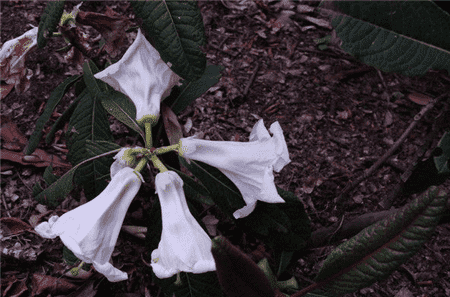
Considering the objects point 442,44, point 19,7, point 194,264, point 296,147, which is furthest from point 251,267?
point 19,7

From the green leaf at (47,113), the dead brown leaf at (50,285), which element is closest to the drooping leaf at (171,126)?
the green leaf at (47,113)

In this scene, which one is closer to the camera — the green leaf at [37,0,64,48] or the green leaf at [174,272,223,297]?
the green leaf at [37,0,64,48]

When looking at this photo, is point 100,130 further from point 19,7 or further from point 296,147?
point 19,7

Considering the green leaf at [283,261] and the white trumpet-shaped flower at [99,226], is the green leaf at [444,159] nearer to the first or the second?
the green leaf at [283,261]

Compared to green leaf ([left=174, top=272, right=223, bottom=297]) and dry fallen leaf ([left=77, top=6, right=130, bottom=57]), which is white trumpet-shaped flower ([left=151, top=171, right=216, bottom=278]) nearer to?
green leaf ([left=174, top=272, right=223, bottom=297])

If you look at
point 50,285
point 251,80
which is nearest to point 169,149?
point 50,285

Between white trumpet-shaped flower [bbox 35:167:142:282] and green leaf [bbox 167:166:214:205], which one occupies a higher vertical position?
white trumpet-shaped flower [bbox 35:167:142:282]

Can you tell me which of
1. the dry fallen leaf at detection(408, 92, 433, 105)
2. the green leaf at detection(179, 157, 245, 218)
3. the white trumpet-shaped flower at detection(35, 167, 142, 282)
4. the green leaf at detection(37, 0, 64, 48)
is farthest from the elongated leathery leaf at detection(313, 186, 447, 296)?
the dry fallen leaf at detection(408, 92, 433, 105)
